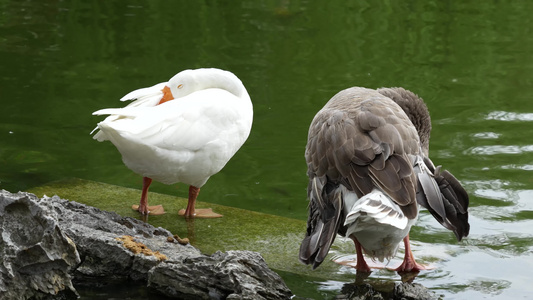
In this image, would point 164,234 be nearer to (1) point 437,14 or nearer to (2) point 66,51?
(2) point 66,51

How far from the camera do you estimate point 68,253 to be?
430 centimetres

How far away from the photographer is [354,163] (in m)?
4.58

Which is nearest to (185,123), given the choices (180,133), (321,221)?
(180,133)

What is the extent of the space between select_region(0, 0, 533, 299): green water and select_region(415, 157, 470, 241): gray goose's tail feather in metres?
0.37

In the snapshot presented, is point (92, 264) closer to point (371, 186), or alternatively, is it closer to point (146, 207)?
point (146, 207)

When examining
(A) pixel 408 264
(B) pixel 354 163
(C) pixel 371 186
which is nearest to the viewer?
(C) pixel 371 186

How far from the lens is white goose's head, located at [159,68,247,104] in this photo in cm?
644

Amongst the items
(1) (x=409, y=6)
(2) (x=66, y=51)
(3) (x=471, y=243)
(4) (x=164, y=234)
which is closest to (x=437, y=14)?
(1) (x=409, y=6)

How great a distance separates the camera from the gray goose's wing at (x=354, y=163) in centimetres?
443

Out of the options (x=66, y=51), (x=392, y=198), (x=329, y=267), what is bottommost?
(x=66, y=51)

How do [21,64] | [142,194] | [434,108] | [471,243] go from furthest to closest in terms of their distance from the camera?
1. [21,64]
2. [434,108]
3. [142,194]
4. [471,243]

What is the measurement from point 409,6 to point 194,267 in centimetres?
1007

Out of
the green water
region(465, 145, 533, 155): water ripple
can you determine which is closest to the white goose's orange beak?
the green water

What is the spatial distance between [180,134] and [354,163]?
5.15ft
